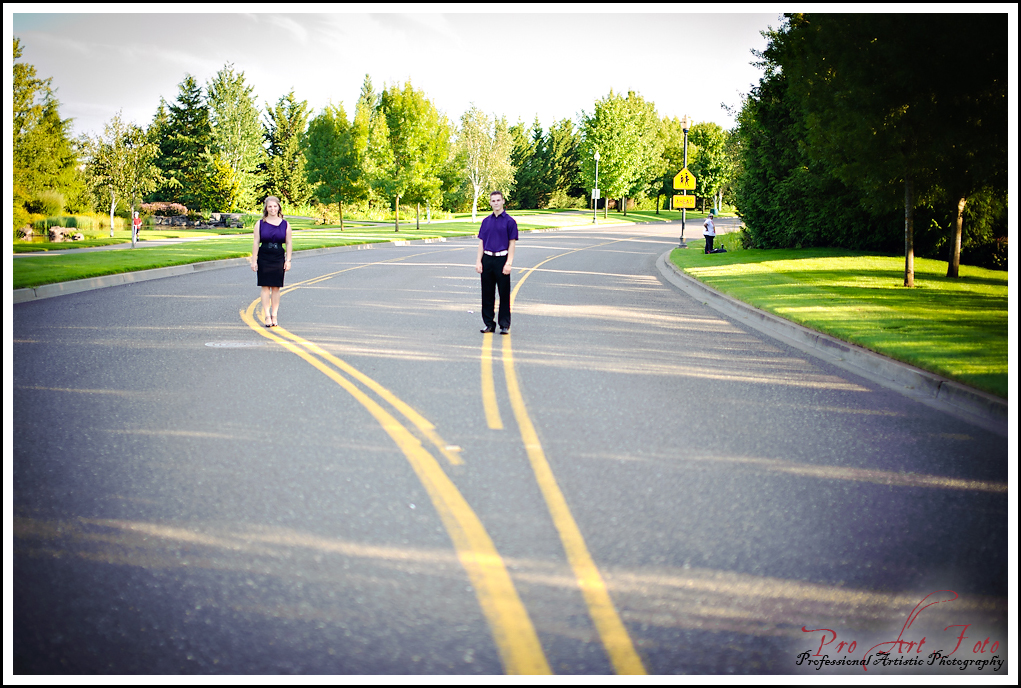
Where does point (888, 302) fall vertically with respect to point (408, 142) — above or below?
below

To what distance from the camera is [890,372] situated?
917 centimetres

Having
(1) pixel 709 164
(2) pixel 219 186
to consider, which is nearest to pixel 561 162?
(1) pixel 709 164

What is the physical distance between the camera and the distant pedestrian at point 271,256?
1183cm

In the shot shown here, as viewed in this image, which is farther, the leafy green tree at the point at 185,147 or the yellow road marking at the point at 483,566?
the leafy green tree at the point at 185,147

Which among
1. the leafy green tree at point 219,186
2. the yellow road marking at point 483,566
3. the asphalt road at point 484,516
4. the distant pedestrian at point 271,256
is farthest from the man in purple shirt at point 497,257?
the leafy green tree at point 219,186

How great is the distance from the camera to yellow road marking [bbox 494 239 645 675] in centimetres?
320

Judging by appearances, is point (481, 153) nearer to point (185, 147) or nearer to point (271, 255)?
point (185, 147)

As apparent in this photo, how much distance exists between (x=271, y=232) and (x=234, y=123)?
55202 mm

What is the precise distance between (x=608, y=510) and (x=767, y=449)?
1.90m

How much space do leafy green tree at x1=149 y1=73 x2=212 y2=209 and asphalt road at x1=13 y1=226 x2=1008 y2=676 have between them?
51.9 metres

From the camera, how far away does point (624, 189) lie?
8044 centimetres

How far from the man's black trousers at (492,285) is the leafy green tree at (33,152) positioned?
95.7 feet

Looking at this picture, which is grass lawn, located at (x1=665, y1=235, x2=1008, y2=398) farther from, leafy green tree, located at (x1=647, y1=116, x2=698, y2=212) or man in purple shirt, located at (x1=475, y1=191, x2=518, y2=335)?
leafy green tree, located at (x1=647, y1=116, x2=698, y2=212)

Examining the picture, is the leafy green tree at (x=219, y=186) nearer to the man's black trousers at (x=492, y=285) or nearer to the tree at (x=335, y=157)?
the tree at (x=335, y=157)
